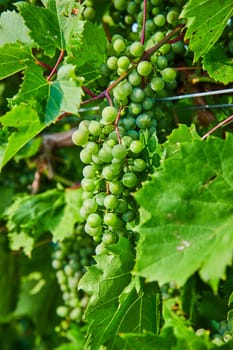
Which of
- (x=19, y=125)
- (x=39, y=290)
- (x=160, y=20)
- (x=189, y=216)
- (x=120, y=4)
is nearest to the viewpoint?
(x=189, y=216)

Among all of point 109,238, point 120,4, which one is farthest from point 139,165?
point 120,4

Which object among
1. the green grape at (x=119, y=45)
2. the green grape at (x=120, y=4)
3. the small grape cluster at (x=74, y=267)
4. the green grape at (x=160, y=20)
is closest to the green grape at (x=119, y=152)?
the green grape at (x=119, y=45)

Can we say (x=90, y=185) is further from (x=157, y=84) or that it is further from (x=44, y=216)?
(x=44, y=216)

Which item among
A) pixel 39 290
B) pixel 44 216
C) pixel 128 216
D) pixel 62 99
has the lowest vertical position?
pixel 39 290

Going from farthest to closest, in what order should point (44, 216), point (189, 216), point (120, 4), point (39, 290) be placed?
1. point (39, 290)
2. point (44, 216)
3. point (120, 4)
4. point (189, 216)

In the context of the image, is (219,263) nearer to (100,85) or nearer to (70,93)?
(70,93)

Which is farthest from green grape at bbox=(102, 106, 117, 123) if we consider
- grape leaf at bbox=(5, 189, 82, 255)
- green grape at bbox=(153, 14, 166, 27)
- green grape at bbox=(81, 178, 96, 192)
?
grape leaf at bbox=(5, 189, 82, 255)

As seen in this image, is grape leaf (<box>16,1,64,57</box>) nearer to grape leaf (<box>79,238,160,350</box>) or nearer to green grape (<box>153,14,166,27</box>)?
green grape (<box>153,14,166,27</box>)
